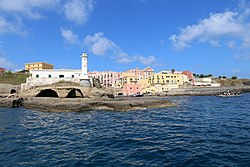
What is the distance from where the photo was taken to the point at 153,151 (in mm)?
11852

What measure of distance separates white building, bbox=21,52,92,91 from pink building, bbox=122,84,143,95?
47255mm

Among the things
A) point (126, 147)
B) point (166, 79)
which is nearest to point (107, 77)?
point (166, 79)

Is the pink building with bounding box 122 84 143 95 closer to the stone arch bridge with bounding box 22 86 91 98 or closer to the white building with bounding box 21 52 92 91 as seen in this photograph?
the white building with bounding box 21 52 92 91

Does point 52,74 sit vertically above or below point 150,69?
below

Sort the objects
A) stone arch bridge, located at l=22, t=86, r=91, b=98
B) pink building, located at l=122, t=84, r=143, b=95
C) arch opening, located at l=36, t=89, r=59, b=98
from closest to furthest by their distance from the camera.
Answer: stone arch bridge, located at l=22, t=86, r=91, b=98, arch opening, located at l=36, t=89, r=59, b=98, pink building, located at l=122, t=84, r=143, b=95

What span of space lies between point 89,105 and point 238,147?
81.8 feet

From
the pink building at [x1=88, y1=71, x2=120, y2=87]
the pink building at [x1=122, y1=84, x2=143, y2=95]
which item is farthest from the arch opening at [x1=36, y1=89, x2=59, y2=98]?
the pink building at [x1=88, y1=71, x2=120, y2=87]

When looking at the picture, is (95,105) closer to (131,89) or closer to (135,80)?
(131,89)

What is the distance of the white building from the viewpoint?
62.2 meters

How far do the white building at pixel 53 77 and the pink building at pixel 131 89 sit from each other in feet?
155

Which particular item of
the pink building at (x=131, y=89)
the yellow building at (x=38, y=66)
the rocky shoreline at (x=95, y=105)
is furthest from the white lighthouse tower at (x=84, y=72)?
the yellow building at (x=38, y=66)

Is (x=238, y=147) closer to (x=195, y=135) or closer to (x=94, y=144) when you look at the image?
(x=195, y=135)

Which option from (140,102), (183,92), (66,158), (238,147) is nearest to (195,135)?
(238,147)

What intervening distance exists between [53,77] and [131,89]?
2123 inches
